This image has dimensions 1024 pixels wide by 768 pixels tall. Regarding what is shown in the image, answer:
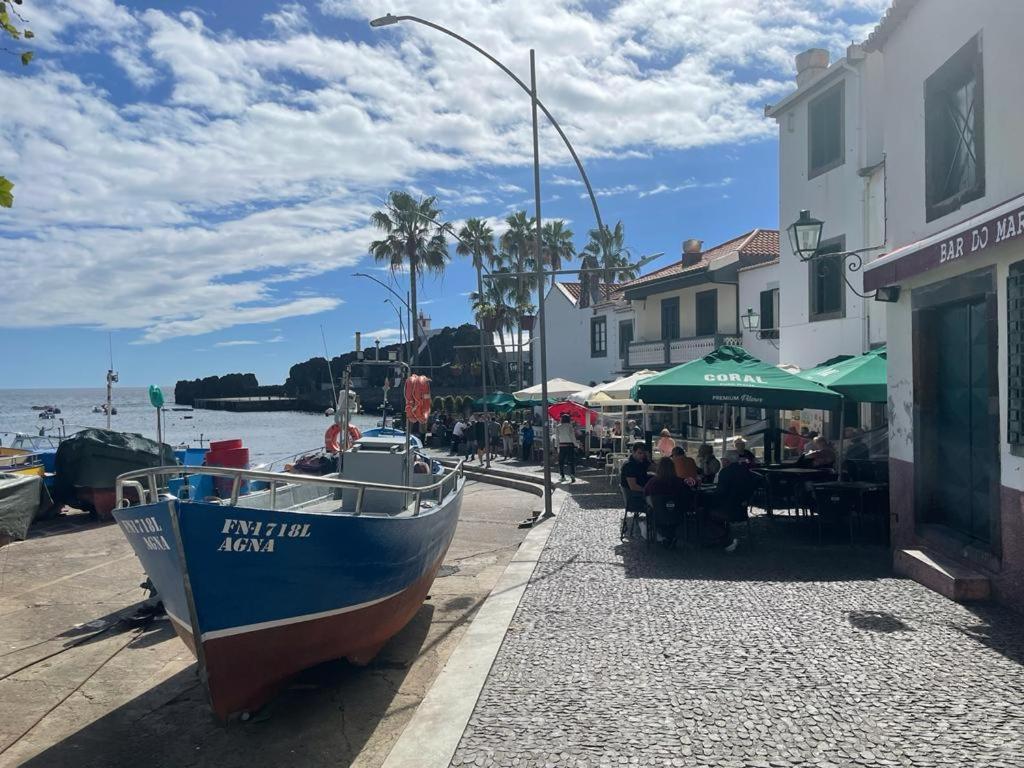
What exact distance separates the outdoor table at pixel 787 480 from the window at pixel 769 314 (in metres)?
12.2

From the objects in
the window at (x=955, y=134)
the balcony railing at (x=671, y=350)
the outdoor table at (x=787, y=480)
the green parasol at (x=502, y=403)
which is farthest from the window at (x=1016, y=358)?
the green parasol at (x=502, y=403)

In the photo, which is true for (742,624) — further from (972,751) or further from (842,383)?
(842,383)

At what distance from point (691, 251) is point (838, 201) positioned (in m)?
12.7

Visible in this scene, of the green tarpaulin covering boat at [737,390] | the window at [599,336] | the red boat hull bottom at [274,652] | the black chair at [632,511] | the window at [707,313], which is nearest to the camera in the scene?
the red boat hull bottom at [274,652]

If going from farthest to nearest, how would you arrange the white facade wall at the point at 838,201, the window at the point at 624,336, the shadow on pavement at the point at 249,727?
1. the window at the point at 624,336
2. the white facade wall at the point at 838,201
3. the shadow on pavement at the point at 249,727

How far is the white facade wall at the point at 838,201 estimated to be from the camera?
16.5 metres

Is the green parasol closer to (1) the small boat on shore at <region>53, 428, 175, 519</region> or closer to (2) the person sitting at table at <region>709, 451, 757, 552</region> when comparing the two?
(1) the small boat on shore at <region>53, 428, 175, 519</region>

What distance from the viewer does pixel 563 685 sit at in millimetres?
5383

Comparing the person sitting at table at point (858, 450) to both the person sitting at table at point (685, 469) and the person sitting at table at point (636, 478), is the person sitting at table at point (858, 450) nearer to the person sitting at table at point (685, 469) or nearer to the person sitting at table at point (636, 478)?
the person sitting at table at point (685, 469)

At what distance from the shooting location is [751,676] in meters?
5.36

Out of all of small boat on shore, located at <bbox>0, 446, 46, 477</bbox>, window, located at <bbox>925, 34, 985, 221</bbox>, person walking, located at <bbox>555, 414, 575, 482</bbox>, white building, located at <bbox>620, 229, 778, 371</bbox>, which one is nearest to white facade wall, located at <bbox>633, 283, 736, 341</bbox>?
white building, located at <bbox>620, 229, 778, 371</bbox>

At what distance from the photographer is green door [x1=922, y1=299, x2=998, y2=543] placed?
7535 mm

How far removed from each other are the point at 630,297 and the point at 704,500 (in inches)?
855

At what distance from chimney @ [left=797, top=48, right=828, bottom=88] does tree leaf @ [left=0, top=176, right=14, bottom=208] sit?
62.5ft
